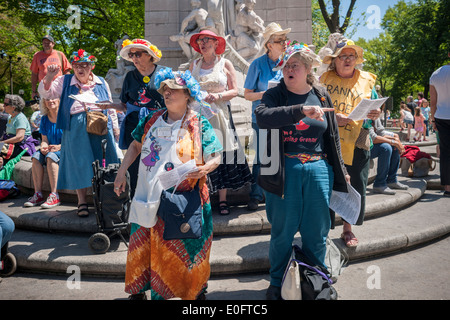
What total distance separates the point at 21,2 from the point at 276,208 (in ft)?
70.9

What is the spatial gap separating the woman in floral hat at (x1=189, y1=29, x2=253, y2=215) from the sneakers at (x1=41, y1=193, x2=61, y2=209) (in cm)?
233

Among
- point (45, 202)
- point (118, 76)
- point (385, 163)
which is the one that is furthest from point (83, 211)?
point (118, 76)

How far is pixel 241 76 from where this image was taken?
10.3m

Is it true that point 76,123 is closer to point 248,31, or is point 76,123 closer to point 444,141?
point 444,141

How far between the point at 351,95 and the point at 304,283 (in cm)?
197

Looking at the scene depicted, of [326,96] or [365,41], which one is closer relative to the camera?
[326,96]

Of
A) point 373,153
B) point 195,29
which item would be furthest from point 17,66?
point 373,153

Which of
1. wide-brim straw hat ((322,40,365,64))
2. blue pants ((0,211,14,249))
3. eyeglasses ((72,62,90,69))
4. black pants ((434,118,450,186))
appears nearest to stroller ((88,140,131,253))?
blue pants ((0,211,14,249))

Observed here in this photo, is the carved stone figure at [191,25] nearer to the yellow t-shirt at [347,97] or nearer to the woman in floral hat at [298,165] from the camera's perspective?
the yellow t-shirt at [347,97]

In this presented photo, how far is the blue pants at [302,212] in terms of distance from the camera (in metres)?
3.09

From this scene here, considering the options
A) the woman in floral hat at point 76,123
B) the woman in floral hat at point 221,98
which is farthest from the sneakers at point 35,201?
the woman in floral hat at point 221,98

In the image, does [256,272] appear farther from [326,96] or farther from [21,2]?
[21,2]

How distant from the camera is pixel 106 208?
13.4ft

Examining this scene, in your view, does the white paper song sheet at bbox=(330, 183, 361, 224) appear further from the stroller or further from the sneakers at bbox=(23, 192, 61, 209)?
the sneakers at bbox=(23, 192, 61, 209)
